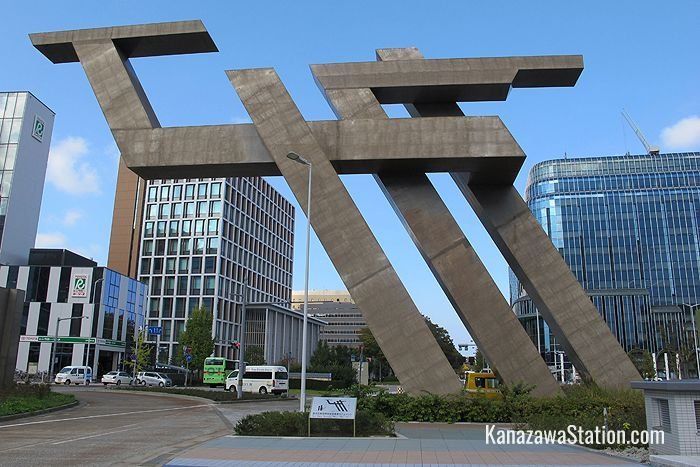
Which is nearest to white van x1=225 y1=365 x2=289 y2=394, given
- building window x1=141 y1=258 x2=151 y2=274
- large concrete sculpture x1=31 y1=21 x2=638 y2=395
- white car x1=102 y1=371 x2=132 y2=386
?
white car x1=102 y1=371 x2=132 y2=386

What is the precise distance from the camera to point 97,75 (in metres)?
22.5

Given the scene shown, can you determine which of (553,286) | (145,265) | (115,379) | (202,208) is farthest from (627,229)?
(553,286)

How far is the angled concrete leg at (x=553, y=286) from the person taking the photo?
65.8 feet

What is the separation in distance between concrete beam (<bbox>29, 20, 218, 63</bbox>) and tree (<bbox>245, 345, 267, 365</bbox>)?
205 ft

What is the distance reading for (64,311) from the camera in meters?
65.6

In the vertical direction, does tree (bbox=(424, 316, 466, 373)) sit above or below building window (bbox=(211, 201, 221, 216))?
below

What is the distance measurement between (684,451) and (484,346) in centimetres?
1005

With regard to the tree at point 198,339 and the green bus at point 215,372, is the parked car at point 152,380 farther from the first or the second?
the tree at point 198,339

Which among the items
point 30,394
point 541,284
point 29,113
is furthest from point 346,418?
point 29,113

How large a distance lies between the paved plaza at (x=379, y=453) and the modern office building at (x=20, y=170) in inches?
2557

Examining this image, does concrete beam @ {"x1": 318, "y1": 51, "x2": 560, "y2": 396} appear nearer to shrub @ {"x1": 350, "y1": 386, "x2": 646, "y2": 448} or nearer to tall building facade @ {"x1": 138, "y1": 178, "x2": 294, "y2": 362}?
shrub @ {"x1": 350, "y1": 386, "x2": 646, "y2": 448}

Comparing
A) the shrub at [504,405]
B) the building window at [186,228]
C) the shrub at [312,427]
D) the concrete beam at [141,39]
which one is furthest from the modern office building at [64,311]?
the shrub at [312,427]

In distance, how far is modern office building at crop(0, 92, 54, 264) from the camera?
6756cm

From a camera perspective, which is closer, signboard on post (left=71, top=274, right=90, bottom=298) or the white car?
the white car
